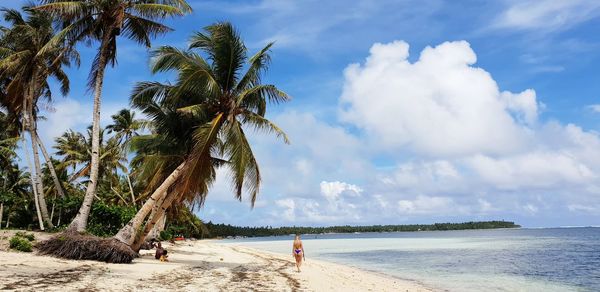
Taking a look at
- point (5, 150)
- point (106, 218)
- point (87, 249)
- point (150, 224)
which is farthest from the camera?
point (5, 150)

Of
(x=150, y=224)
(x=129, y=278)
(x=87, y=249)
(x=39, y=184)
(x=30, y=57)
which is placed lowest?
(x=129, y=278)

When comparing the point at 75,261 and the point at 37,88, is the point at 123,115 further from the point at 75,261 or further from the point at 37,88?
the point at 75,261

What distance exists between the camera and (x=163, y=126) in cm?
1797

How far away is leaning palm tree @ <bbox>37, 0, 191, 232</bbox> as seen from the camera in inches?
720

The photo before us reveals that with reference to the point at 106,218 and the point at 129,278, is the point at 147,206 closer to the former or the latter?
the point at 129,278

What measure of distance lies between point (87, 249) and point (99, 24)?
33.0 feet

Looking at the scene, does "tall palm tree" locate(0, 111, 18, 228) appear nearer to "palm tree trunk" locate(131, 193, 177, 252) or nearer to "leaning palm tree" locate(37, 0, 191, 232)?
"leaning palm tree" locate(37, 0, 191, 232)

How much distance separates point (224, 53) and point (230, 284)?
27.3 feet

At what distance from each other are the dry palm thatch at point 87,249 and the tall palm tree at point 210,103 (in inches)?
27.8

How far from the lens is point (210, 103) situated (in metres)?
16.7

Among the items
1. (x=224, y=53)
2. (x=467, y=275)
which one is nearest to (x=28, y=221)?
(x=224, y=53)

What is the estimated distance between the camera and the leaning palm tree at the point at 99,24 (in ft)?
60.0

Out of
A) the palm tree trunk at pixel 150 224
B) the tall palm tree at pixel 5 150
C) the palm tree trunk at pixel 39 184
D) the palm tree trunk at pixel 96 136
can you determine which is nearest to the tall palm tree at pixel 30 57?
the palm tree trunk at pixel 39 184

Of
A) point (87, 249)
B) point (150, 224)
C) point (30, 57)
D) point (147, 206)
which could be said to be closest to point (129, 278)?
point (87, 249)
